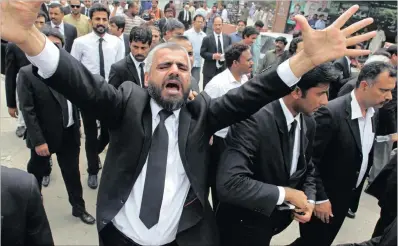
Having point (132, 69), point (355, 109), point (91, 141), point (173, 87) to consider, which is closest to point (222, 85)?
point (132, 69)

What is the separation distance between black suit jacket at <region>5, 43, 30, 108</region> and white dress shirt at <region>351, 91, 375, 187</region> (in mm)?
3088

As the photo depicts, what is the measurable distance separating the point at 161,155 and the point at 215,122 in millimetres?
311

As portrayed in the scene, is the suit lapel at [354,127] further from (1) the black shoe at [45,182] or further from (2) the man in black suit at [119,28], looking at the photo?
(2) the man in black suit at [119,28]

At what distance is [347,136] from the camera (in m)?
2.33

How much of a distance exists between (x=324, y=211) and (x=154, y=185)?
4.12 feet

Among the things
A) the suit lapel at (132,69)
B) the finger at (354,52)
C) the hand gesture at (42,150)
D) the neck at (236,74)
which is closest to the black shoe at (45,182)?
the hand gesture at (42,150)

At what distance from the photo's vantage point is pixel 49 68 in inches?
52.7

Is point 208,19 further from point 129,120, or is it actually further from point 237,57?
point 129,120

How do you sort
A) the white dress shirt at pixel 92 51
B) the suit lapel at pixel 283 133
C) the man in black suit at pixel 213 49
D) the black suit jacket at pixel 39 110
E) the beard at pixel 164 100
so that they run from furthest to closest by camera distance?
the man in black suit at pixel 213 49 < the white dress shirt at pixel 92 51 < the black suit jacket at pixel 39 110 < the suit lapel at pixel 283 133 < the beard at pixel 164 100

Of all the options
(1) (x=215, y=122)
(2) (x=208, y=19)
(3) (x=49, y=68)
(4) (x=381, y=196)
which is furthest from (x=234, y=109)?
(2) (x=208, y=19)

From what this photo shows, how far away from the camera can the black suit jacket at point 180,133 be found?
5.23ft

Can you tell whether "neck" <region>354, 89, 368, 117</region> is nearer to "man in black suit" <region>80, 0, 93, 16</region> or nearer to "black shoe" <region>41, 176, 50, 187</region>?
"black shoe" <region>41, 176, 50, 187</region>

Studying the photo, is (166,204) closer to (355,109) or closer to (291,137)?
(291,137)

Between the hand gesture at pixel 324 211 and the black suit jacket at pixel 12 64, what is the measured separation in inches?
121
